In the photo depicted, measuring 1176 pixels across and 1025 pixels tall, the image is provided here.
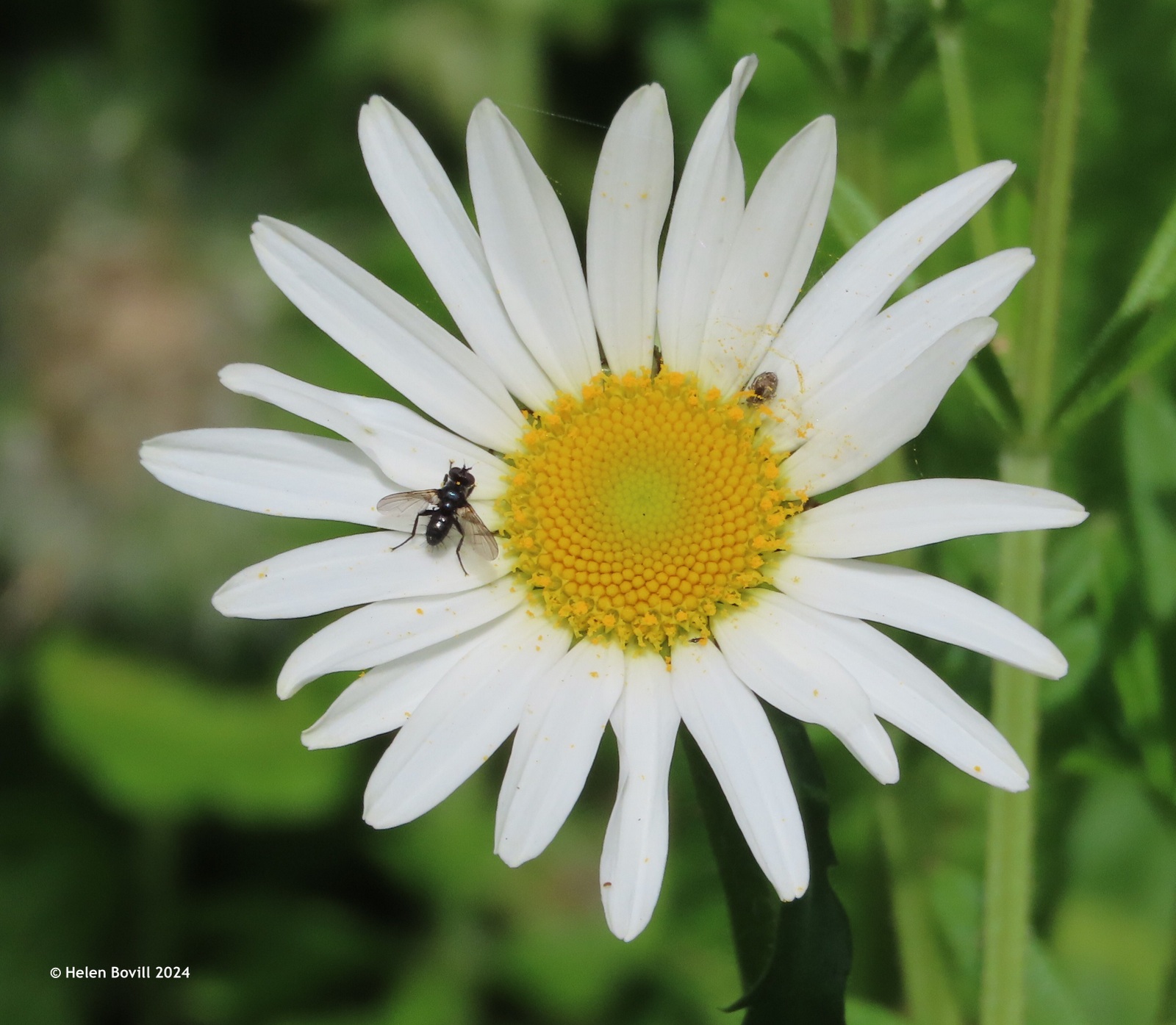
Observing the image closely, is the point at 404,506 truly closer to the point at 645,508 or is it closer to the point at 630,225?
the point at 645,508

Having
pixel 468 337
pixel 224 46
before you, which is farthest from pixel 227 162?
pixel 468 337

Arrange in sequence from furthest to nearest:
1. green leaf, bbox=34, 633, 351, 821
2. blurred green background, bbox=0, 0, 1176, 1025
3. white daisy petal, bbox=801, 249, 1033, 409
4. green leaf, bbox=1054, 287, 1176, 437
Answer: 1. green leaf, bbox=34, 633, 351, 821
2. blurred green background, bbox=0, 0, 1176, 1025
3. green leaf, bbox=1054, 287, 1176, 437
4. white daisy petal, bbox=801, 249, 1033, 409

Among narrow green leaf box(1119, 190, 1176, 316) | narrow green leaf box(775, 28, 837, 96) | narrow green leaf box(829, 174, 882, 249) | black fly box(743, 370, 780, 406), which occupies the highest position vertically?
narrow green leaf box(775, 28, 837, 96)

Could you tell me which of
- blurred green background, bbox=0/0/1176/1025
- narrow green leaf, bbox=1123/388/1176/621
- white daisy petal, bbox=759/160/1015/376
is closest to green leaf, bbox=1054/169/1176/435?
white daisy petal, bbox=759/160/1015/376

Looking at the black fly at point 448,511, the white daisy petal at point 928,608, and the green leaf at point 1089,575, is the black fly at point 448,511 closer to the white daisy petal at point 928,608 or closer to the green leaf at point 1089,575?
the white daisy petal at point 928,608

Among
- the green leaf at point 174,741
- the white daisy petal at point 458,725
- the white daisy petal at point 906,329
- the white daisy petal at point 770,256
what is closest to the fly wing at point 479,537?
the white daisy petal at point 458,725

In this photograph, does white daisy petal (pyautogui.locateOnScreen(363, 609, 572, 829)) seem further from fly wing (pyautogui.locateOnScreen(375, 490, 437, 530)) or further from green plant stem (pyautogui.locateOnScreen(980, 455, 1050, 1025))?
green plant stem (pyautogui.locateOnScreen(980, 455, 1050, 1025))

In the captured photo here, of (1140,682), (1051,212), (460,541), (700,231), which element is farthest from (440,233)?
(1140,682)

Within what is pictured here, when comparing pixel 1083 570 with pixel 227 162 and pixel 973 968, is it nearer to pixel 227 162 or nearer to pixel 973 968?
pixel 973 968
